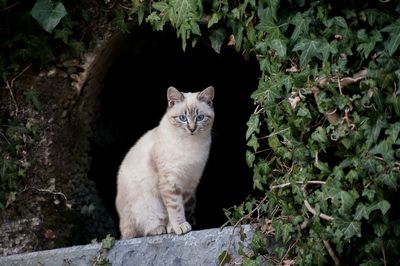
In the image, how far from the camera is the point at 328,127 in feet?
16.8

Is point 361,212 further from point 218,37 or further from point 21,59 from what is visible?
point 21,59

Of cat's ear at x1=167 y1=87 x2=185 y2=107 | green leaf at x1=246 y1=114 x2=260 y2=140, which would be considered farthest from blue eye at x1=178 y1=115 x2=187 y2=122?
green leaf at x1=246 y1=114 x2=260 y2=140

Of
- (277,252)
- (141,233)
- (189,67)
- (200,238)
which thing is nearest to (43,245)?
(141,233)

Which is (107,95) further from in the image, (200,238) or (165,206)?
(200,238)

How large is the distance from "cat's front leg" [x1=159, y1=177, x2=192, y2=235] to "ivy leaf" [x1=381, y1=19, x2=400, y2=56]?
190 centimetres

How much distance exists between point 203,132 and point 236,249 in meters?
1.04

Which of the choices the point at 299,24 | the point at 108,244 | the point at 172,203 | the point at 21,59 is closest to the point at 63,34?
the point at 21,59

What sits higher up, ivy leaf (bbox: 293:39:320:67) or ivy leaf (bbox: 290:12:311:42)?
ivy leaf (bbox: 290:12:311:42)

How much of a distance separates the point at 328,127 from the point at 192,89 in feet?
11.2

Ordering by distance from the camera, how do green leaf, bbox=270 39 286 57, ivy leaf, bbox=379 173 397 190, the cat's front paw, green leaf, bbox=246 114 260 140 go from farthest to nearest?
the cat's front paw
green leaf, bbox=246 114 260 140
green leaf, bbox=270 39 286 57
ivy leaf, bbox=379 173 397 190

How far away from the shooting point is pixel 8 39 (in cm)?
641

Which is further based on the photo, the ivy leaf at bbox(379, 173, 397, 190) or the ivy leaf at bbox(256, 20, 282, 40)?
the ivy leaf at bbox(256, 20, 282, 40)

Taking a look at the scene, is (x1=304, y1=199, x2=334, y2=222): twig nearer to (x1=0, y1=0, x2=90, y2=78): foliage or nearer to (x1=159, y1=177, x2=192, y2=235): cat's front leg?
(x1=159, y1=177, x2=192, y2=235): cat's front leg

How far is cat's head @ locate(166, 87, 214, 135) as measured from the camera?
609cm
